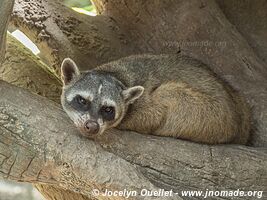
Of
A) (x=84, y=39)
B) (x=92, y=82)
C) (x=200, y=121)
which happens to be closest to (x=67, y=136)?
(x=92, y=82)

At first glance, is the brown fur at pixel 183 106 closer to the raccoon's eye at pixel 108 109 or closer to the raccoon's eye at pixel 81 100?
the raccoon's eye at pixel 108 109

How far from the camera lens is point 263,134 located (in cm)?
511

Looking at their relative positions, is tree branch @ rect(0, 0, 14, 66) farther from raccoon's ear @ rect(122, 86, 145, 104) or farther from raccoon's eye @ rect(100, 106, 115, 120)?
raccoon's ear @ rect(122, 86, 145, 104)

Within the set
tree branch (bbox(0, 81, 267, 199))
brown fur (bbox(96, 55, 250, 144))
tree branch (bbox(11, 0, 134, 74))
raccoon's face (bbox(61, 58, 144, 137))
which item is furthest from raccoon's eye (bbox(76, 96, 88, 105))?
tree branch (bbox(11, 0, 134, 74))

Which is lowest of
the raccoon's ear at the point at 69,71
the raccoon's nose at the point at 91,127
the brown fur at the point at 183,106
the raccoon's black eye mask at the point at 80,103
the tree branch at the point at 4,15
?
the brown fur at the point at 183,106

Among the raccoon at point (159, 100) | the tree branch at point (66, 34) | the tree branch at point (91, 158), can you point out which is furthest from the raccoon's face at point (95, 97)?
the tree branch at point (66, 34)

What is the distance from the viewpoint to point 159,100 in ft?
15.3

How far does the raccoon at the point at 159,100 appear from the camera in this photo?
442 cm

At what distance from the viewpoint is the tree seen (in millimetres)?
3900

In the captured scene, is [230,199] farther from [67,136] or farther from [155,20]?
[155,20]

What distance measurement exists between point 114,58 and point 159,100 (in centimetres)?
118

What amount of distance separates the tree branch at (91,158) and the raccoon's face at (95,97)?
149 mm

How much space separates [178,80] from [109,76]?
611 mm

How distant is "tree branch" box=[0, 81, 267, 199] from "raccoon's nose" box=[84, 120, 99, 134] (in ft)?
0.25
